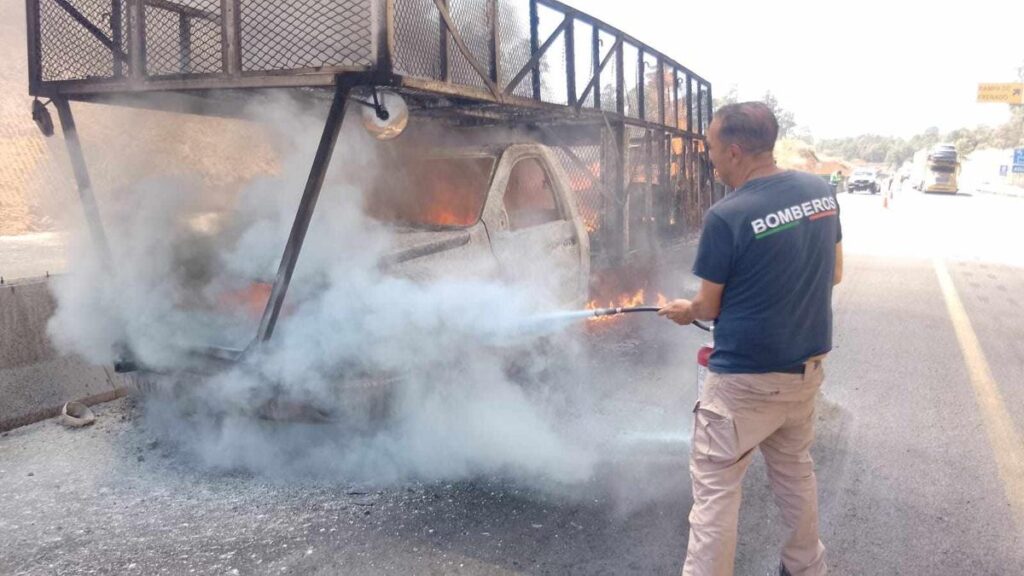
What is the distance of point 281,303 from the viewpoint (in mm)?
3250

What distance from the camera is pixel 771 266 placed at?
2.34m

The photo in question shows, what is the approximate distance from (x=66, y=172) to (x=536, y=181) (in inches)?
131

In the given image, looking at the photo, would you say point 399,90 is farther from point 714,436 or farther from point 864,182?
point 864,182

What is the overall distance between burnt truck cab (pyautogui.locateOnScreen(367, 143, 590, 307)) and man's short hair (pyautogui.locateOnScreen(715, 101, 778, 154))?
1.79m

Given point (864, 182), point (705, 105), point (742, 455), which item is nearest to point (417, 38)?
point (742, 455)

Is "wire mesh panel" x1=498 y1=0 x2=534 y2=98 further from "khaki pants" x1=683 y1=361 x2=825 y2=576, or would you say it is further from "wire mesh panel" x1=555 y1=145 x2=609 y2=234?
"khaki pants" x1=683 y1=361 x2=825 y2=576

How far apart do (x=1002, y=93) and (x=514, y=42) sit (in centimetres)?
5655

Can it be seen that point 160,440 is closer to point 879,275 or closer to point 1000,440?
point 1000,440

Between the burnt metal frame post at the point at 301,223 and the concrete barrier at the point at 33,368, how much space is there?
2153 millimetres

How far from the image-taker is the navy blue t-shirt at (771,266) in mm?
2328

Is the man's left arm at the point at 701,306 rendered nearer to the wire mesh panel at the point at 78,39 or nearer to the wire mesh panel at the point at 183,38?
the wire mesh panel at the point at 183,38

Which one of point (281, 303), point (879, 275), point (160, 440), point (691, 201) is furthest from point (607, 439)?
point (879, 275)

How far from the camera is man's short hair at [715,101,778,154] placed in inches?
95.3

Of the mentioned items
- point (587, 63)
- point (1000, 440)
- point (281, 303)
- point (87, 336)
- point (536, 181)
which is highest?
point (587, 63)
